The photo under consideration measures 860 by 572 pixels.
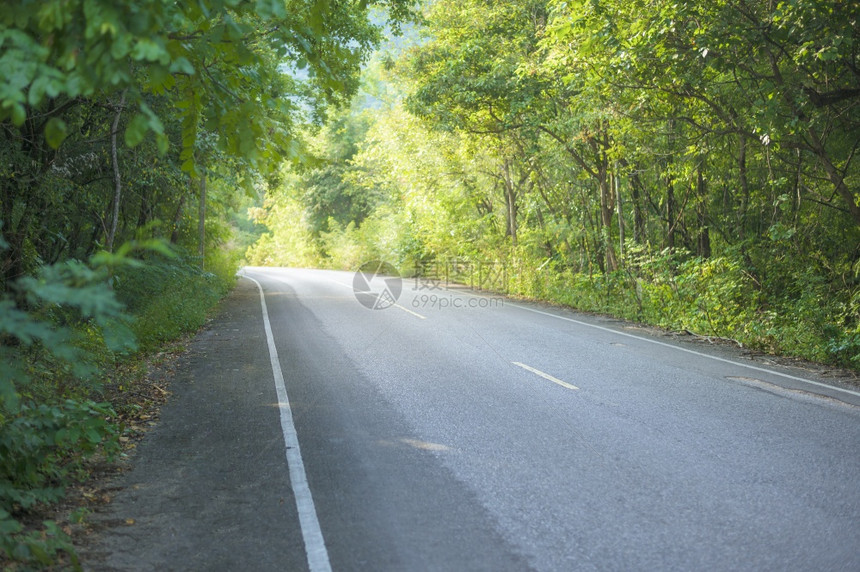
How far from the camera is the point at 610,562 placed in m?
4.05

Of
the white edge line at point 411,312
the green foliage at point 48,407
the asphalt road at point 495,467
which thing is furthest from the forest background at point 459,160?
the white edge line at point 411,312

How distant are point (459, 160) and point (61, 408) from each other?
71.6 feet

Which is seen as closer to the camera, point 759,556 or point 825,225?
point 759,556

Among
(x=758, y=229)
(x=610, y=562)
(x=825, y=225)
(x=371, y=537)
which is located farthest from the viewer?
(x=758, y=229)

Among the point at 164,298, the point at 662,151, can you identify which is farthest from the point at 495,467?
the point at 662,151

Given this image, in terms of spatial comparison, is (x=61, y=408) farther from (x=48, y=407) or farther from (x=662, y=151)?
(x=662, y=151)

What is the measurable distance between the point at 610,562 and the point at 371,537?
151 centimetres

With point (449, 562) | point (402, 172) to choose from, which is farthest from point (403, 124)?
point (449, 562)

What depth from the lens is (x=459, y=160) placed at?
86.3 feet

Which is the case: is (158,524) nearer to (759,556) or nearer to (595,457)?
(595,457)

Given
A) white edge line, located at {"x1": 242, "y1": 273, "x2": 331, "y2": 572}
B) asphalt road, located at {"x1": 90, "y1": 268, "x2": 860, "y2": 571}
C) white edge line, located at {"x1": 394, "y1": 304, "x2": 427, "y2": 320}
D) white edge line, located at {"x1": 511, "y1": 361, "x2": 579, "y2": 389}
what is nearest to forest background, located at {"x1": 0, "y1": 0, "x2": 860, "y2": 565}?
asphalt road, located at {"x1": 90, "y1": 268, "x2": 860, "y2": 571}

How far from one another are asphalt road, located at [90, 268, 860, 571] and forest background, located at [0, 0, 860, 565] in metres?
0.90

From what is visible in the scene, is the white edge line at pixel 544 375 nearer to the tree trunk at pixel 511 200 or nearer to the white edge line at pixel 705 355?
the white edge line at pixel 705 355

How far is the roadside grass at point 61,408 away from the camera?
337 centimetres
